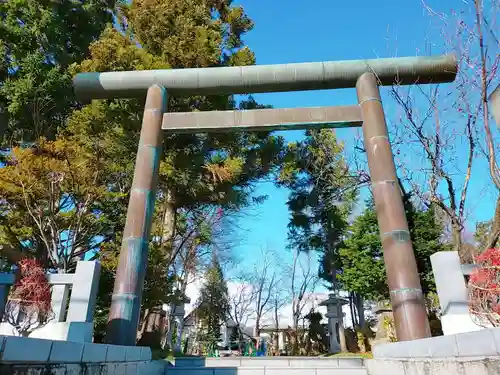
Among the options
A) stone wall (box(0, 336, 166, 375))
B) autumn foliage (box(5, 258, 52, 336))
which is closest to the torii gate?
stone wall (box(0, 336, 166, 375))

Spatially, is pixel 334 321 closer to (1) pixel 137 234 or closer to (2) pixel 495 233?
(2) pixel 495 233

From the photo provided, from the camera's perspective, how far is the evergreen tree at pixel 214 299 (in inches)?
749

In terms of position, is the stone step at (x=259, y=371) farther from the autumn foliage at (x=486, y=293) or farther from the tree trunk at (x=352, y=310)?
the tree trunk at (x=352, y=310)

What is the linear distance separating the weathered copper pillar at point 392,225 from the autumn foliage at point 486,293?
1.86ft

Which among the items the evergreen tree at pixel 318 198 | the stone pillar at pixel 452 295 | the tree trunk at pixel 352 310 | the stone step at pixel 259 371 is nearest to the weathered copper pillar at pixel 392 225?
the stone pillar at pixel 452 295

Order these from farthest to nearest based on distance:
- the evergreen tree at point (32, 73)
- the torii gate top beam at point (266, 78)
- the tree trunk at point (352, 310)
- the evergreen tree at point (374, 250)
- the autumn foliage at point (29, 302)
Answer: the tree trunk at point (352, 310), the evergreen tree at point (32, 73), the evergreen tree at point (374, 250), the torii gate top beam at point (266, 78), the autumn foliage at point (29, 302)

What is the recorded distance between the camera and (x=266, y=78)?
6387 millimetres

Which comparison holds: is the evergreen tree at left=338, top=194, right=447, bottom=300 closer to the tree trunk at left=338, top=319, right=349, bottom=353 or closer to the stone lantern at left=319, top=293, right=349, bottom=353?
the stone lantern at left=319, top=293, right=349, bottom=353

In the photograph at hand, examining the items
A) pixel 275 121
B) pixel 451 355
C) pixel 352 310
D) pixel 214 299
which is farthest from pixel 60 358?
pixel 214 299

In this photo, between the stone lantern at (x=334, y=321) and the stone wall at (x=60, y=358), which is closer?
the stone wall at (x=60, y=358)

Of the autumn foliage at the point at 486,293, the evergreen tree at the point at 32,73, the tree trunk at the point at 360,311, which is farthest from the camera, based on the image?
the tree trunk at the point at 360,311

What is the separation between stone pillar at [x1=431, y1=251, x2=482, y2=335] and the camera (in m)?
4.01

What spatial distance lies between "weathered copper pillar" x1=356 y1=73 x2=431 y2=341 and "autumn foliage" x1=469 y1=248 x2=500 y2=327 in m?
0.57

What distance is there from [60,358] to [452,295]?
3989 millimetres
